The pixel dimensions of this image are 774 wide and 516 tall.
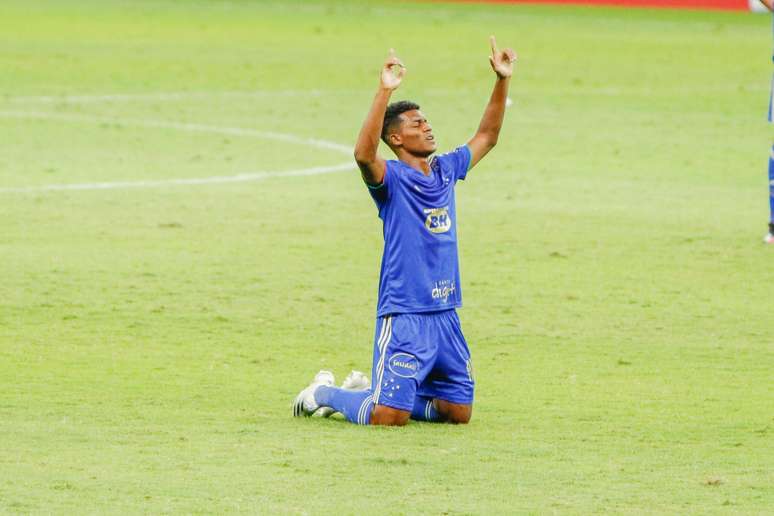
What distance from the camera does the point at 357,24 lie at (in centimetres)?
4075

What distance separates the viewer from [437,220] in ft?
29.9

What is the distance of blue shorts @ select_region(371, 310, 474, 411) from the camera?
8.84 metres

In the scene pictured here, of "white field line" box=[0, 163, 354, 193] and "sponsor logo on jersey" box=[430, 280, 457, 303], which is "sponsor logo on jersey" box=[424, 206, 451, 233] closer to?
"sponsor logo on jersey" box=[430, 280, 457, 303]

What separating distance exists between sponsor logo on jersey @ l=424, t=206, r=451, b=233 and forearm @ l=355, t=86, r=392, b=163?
499mm

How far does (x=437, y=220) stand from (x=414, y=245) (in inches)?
7.5

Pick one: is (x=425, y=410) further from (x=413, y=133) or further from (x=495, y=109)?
(x=495, y=109)

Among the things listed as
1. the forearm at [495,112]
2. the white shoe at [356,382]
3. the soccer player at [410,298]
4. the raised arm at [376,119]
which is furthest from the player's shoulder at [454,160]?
the white shoe at [356,382]

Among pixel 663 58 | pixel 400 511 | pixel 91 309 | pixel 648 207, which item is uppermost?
pixel 663 58

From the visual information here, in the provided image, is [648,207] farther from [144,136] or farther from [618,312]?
[144,136]

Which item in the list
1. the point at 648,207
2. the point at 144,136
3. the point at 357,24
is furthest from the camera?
the point at 357,24

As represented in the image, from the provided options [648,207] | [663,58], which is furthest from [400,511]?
[663,58]

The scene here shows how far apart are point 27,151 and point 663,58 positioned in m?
17.0

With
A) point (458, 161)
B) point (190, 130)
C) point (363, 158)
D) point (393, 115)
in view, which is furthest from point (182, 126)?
point (363, 158)

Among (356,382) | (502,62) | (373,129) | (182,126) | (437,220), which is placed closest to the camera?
(373,129)
